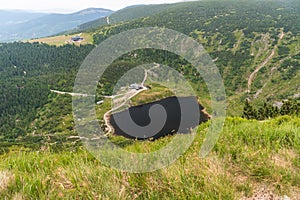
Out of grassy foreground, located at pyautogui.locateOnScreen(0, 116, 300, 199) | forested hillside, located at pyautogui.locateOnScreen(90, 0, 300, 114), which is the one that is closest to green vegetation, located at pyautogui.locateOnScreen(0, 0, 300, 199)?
grassy foreground, located at pyautogui.locateOnScreen(0, 116, 300, 199)

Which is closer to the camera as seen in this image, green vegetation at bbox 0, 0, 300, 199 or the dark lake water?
green vegetation at bbox 0, 0, 300, 199

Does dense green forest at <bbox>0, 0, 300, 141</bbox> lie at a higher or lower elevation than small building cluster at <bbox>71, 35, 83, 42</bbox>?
lower

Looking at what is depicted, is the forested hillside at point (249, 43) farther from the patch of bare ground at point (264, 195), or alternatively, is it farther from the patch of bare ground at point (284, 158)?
the patch of bare ground at point (264, 195)

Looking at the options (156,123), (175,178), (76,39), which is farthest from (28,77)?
(175,178)

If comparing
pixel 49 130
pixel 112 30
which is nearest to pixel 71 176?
pixel 49 130

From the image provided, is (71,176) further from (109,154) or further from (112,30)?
(112,30)

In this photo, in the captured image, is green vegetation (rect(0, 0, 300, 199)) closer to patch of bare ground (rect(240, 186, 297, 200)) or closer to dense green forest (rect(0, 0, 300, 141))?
patch of bare ground (rect(240, 186, 297, 200))

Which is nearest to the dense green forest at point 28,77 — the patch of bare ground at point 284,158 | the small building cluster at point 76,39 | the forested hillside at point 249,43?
the small building cluster at point 76,39

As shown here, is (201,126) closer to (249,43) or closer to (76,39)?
Answer: (249,43)
